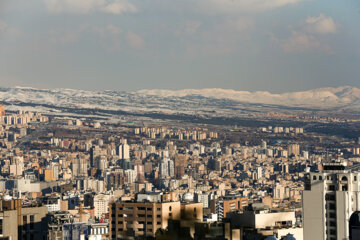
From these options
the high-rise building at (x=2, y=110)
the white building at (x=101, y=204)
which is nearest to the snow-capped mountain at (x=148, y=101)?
the high-rise building at (x=2, y=110)

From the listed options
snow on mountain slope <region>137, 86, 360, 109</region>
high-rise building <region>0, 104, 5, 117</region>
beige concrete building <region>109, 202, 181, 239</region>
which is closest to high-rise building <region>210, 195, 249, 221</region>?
beige concrete building <region>109, 202, 181, 239</region>

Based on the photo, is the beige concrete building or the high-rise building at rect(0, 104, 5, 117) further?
the high-rise building at rect(0, 104, 5, 117)

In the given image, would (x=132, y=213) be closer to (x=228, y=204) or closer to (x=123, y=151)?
(x=228, y=204)

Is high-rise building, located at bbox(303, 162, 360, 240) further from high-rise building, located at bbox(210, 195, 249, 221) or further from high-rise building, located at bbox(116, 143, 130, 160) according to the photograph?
high-rise building, located at bbox(116, 143, 130, 160)

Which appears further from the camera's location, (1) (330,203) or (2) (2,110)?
(2) (2,110)

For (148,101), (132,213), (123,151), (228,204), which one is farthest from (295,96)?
(132,213)

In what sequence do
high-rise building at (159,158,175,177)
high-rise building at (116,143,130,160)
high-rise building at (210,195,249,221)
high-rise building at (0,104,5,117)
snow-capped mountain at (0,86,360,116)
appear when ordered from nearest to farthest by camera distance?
1. high-rise building at (210,195,249,221)
2. high-rise building at (159,158,175,177)
3. high-rise building at (116,143,130,160)
4. high-rise building at (0,104,5,117)
5. snow-capped mountain at (0,86,360,116)

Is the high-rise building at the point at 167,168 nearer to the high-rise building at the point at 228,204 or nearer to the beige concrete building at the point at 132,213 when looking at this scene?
the high-rise building at the point at 228,204

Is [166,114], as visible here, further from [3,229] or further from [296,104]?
[3,229]

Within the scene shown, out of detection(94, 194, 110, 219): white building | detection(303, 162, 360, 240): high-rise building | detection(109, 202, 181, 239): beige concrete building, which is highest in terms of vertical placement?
detection(303, 162, 360, 240): high-rise building

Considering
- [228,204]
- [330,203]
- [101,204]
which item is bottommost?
[101,204]
